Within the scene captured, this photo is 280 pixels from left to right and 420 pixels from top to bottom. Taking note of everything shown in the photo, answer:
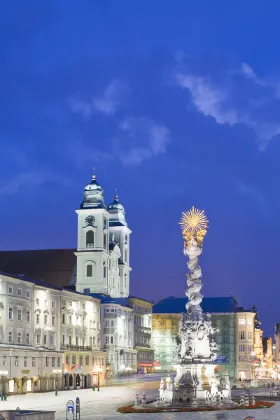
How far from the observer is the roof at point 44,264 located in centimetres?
14688

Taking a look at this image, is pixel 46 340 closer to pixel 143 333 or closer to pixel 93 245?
pixel 93 245

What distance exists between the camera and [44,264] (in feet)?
487

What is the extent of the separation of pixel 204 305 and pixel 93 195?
34.9 metres

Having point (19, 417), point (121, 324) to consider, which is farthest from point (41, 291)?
point (19, 417)

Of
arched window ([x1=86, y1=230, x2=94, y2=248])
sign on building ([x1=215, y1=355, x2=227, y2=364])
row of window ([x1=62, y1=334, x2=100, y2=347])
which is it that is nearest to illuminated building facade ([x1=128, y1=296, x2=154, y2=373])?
arched window ([x1=86, y1=230, x2=94, y2=248])

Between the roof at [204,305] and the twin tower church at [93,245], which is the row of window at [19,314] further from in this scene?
the roof at [204,305]

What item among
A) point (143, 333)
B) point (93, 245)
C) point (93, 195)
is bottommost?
point (143, 333)

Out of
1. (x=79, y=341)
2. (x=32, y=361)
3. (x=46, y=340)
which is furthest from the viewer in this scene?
(x=79, y=341)

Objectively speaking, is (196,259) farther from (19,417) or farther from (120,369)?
(120,369)

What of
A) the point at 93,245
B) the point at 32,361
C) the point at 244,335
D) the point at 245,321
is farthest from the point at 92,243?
the point at 32,361

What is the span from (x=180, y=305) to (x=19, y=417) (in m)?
135

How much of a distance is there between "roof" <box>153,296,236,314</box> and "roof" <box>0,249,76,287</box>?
92.1 feet

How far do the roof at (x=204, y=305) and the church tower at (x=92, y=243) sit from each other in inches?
1000

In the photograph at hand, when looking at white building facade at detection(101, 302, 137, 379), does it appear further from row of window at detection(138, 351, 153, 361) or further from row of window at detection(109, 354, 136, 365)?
row of window at detection(138, 351, 153, 361)
